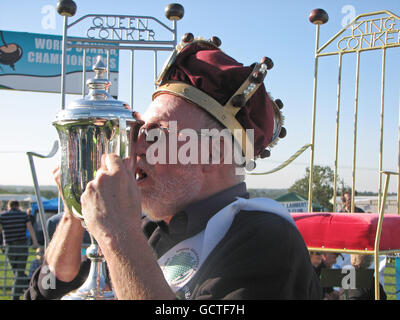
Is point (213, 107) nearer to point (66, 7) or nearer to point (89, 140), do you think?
point (89, 140)

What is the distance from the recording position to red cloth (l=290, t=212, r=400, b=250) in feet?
7.41

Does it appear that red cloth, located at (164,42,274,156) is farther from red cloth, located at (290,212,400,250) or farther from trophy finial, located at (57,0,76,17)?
trophy finial, located at (57,0,76,17)

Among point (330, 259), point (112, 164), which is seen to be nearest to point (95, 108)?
point (112, 164)

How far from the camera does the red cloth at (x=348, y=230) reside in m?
2.26

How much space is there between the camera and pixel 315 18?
3.10 m

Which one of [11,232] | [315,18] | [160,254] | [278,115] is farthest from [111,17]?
[11,232]

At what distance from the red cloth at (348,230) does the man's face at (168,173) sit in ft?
4.53

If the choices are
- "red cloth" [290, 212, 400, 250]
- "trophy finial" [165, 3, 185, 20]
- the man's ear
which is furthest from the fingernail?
"trophy finial" [165, 3, 185, 20]

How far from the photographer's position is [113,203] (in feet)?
2.81

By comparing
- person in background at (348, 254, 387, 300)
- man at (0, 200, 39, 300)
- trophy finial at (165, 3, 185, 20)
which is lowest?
man at (0, 200, 39, 300)

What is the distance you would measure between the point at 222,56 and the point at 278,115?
0.32 m

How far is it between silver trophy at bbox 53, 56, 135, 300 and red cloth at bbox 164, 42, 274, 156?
25cm
